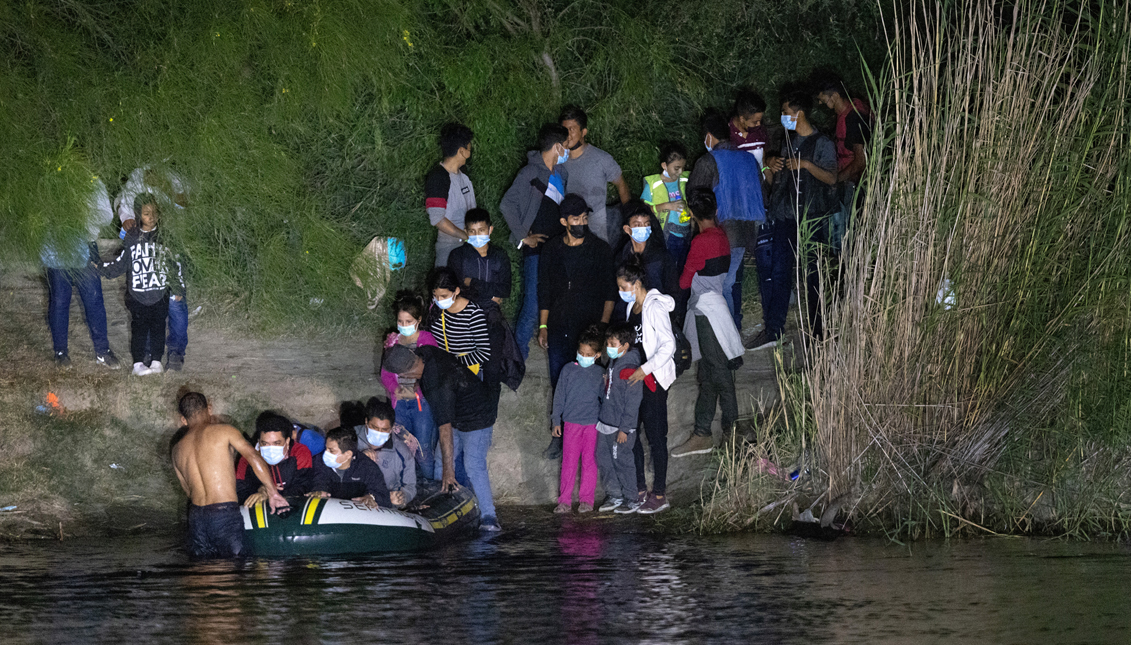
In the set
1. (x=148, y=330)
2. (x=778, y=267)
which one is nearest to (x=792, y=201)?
(x=778, y=267)

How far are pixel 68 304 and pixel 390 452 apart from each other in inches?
132

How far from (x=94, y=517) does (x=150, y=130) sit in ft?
10.5

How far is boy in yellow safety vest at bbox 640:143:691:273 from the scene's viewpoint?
11070mm

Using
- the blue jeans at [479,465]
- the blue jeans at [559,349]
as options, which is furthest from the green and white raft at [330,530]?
the blue jeans at [559,349]

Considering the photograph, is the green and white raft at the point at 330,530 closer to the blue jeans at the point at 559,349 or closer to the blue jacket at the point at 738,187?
the blue jeans at the point at 559,349

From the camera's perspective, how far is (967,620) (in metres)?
7.54

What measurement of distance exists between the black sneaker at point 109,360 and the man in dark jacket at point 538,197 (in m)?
3.50

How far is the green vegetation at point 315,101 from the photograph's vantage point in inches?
435

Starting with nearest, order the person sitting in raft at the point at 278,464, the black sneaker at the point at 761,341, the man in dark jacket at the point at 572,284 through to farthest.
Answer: the person sitting in raft at the point at 278,464 → the man in dark jacket at the point at 572,284 → the black sneaker at the point at 761,341

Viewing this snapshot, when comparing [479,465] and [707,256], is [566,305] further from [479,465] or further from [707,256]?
[479,465]

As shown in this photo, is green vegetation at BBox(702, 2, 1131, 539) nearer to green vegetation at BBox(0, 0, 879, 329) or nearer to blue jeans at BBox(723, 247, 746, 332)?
blue jeans at BBox(723, 247, 746, 332)

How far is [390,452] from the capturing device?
31.7 feet

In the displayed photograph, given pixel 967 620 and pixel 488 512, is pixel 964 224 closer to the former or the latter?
pixel 967 620

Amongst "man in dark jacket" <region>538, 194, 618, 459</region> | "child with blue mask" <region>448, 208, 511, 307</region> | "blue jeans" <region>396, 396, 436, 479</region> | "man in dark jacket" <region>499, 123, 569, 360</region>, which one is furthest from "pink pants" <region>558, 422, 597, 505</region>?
"man in dark jacket" <region>499, 123, 569, 360</region>
